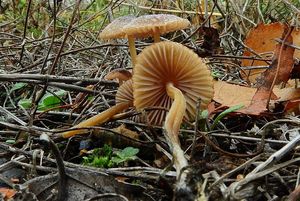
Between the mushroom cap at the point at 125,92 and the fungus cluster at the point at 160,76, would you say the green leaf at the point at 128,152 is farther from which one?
the mushroom cap at the point at 125,92

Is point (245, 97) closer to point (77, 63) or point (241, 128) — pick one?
point (241, 128)

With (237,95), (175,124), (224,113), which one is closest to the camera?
(175,124)

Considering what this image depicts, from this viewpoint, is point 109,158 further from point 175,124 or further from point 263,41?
point 263,41

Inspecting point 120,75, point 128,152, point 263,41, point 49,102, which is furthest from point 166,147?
point 263,41

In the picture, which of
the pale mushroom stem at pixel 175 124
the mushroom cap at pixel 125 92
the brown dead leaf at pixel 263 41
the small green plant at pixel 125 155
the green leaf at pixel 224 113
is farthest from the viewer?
the brown dead leaf at pixel 263 41

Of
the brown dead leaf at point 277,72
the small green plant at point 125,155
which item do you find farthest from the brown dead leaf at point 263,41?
the small green plant at point 125,155

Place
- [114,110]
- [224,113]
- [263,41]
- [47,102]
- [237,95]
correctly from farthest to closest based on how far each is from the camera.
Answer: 1. [263,41]
2. [47,102]
3. [237,95]
4. [114,110]
5. [224,113]

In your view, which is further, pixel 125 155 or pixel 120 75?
pixel 120 75

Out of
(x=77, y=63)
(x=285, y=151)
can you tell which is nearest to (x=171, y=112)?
(x=285, y=151)
